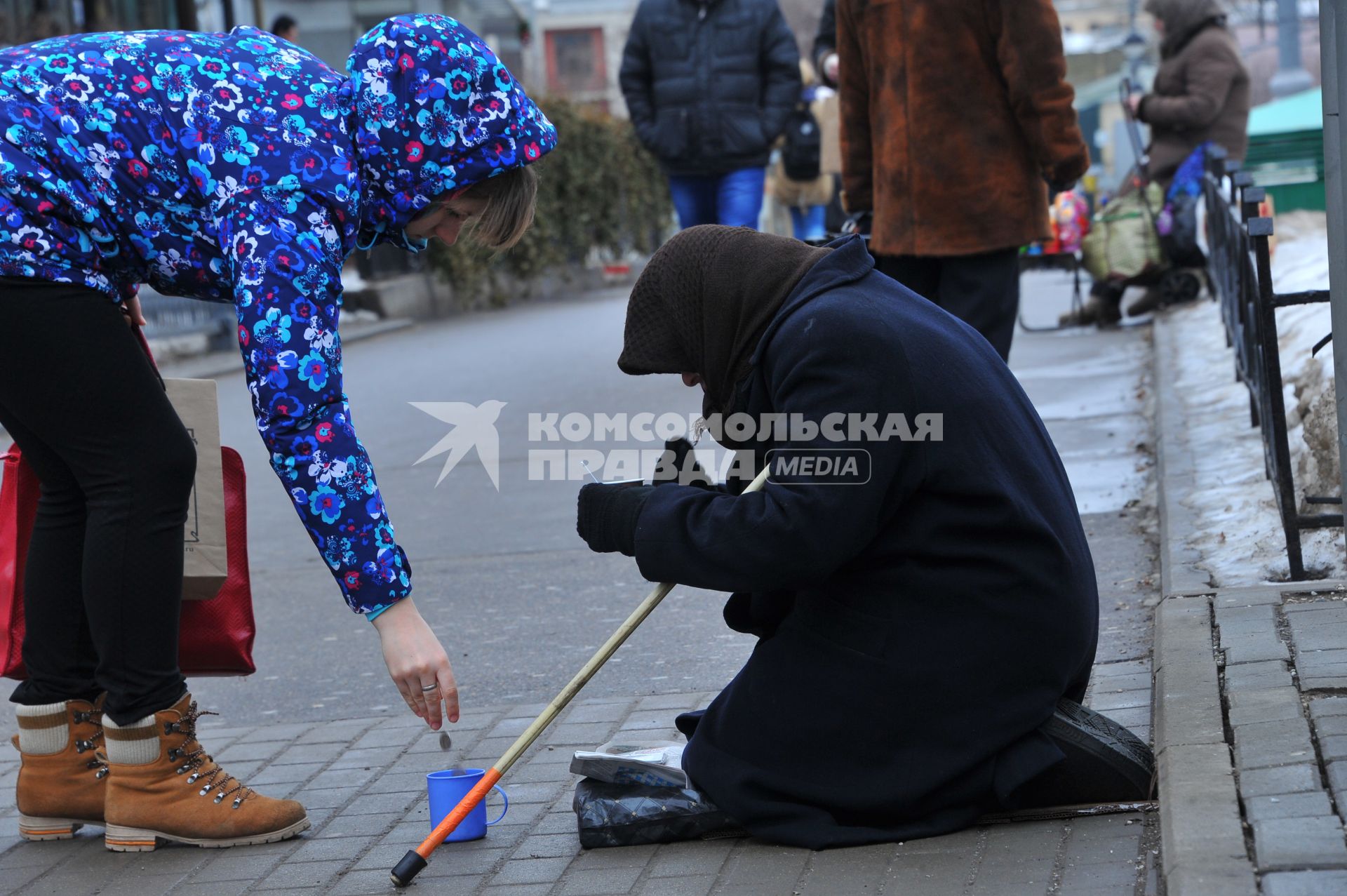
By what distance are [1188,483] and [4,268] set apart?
11.5 ft

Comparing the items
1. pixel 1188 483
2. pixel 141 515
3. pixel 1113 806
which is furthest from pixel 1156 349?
pixel 141 515

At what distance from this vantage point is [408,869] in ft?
9.17

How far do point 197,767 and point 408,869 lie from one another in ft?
1.74

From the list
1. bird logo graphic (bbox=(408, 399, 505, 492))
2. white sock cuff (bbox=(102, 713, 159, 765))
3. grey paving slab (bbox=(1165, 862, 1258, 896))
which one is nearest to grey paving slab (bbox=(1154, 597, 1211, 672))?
grey paving slab (bbox=(1165, 862, 1258, 896))

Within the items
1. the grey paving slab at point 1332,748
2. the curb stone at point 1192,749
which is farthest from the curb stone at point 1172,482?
the grey paving slab at point 1332,748

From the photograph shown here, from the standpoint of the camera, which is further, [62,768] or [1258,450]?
[1258,450]

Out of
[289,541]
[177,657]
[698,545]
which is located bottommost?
[289,541]

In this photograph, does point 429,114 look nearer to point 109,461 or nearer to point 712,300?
point 712,300

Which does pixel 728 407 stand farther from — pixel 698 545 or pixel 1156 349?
pixel 1156 349

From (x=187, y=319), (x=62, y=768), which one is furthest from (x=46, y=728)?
(x=187, y=319)

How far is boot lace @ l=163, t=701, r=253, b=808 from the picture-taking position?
3041 millimetres

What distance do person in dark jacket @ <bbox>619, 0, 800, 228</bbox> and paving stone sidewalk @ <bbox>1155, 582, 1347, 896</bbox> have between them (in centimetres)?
507

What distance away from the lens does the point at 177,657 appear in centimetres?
307

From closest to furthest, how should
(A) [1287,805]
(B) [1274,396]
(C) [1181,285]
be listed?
(A) [1287,805] < (B) [1274,396] < (C) [1181,285]
